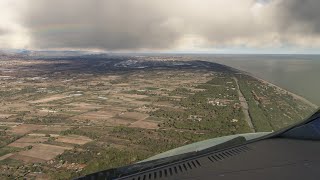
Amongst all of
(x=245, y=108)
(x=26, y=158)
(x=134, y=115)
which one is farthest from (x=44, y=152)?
(x=245, y=108)

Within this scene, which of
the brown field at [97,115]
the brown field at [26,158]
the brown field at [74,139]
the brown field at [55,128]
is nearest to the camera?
the brown field at [26,158]

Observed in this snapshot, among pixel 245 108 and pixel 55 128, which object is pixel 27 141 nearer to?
pixel 55 128

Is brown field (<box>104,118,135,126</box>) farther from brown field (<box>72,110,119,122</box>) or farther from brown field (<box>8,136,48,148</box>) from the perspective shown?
brown field (<box>8,136,48,148</box>)

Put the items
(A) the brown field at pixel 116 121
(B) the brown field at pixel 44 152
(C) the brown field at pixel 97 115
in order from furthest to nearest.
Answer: (C) the brown field at pixel 97 115 → (A) the brown field at pixel 116 121 → (B) the brown field at pixel 44 152

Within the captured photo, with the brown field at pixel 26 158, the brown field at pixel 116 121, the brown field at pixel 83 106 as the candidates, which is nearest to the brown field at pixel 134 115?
the brown field at pixel 116 121

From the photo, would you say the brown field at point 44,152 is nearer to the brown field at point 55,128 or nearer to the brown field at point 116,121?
the brown field at point 55,128

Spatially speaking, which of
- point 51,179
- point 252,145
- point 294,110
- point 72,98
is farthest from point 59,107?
point 252,145

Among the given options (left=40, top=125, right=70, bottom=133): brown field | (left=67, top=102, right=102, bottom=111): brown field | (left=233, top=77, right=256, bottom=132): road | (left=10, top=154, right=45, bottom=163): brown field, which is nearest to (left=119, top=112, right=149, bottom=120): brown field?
(left=67, top=102, right=102, bottom=111): brown field
